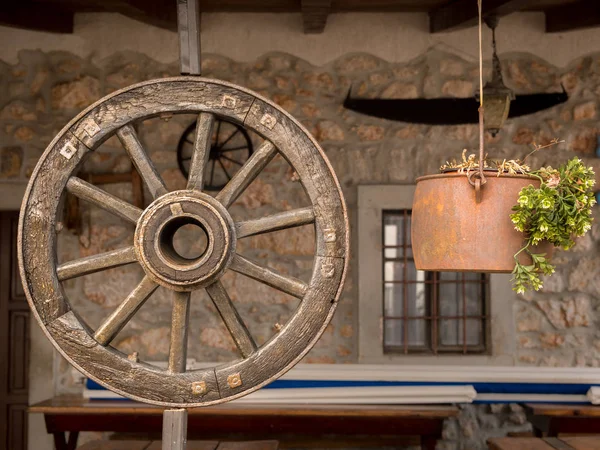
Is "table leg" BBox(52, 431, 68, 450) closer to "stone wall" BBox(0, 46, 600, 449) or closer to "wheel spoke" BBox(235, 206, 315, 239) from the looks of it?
"stone wall" BBox(0, 46, 600, 449)

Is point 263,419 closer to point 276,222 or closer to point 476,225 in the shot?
point 276,222

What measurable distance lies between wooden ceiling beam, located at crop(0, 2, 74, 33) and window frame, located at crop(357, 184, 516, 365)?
7.06 ft

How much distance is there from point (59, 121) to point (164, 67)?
76cm

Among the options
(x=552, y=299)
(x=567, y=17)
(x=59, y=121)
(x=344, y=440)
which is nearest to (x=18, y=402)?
(x=59, y=121)

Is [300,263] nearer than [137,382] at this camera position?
No

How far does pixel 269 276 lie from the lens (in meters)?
2.27

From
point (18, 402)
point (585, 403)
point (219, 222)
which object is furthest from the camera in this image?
point (18, 402)

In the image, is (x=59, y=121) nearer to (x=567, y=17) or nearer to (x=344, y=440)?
(x=344, y=440)

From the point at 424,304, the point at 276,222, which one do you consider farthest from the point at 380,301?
the point at 276,222

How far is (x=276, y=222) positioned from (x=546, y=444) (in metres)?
1.74

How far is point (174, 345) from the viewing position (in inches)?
90.0

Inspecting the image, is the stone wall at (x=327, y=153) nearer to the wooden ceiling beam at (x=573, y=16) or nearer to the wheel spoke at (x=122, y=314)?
the wooden ceiling beam at (x=573, y=16)

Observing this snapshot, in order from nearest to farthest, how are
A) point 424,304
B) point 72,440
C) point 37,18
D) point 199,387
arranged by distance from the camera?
point 199,387
point 72,440
point 37,18
point 424,304

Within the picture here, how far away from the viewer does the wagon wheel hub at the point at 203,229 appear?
220 cm
